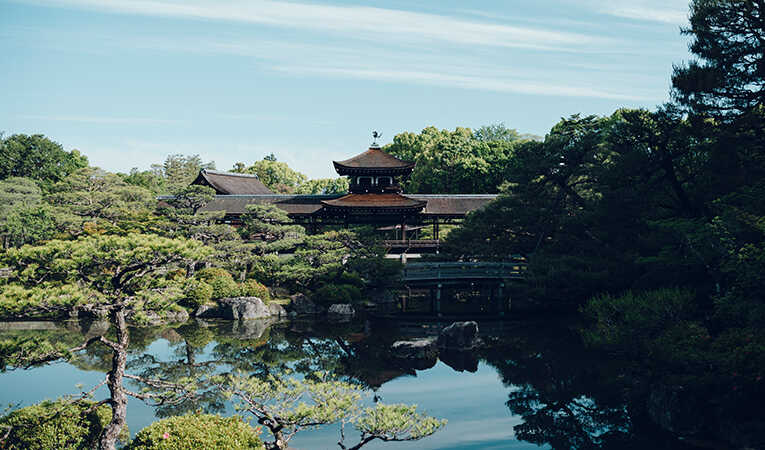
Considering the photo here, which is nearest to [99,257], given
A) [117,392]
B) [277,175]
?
[117,392]

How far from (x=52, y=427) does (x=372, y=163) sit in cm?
2812

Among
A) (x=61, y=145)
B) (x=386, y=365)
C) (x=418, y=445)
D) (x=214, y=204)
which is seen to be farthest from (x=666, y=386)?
(x=61, y=145)

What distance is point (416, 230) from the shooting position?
38.9 metres

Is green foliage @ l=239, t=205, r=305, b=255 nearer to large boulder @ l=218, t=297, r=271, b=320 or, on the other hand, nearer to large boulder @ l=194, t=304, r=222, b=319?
large boulder @ l=218, t=297, r=271, b=320

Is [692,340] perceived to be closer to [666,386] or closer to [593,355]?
[666,386]

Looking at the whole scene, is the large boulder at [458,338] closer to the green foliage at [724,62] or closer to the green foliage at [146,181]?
the green foliage at [724,62]

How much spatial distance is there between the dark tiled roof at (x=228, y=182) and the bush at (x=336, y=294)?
16584mm

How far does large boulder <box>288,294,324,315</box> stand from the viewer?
26281mm

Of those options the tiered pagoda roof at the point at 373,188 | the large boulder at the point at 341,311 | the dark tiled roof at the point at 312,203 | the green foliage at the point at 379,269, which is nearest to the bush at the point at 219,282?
the large boulder at the point at 341,311

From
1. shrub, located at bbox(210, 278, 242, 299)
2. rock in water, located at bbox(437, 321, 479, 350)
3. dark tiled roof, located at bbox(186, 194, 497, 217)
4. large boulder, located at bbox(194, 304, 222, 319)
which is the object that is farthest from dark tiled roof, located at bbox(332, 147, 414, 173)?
rock in water, located at bbox(437, 321, 479, 350)

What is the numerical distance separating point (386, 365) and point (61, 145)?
50.5 m

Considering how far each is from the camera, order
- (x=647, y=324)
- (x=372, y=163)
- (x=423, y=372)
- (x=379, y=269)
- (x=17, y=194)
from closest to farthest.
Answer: (x=647, y=324), (x=423, y=372), (x=379, y=269), (x=372, y=163), (x=17, y=194)

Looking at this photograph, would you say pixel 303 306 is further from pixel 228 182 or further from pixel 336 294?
pixel 228 182

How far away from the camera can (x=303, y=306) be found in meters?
26.4
